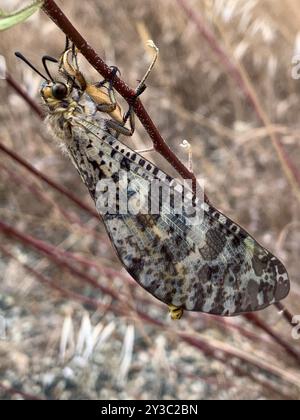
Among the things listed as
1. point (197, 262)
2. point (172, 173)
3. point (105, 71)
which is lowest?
point (197, 262)

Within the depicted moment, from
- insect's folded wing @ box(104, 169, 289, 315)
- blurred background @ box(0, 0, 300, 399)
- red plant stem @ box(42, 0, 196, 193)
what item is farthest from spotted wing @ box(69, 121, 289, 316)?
blurred background @ box(0, 0, 300, 399)

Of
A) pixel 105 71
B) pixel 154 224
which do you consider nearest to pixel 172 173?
pixel 154 224

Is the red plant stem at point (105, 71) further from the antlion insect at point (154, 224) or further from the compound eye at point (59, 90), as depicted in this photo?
the compound eye at point (59, 90)

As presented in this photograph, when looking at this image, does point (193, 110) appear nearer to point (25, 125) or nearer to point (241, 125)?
point (25, 125)

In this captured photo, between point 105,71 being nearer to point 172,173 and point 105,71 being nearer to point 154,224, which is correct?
point 154,224

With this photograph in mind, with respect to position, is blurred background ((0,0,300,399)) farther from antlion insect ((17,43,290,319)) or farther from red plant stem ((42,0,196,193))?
red plant stem ((42,0,196,193))

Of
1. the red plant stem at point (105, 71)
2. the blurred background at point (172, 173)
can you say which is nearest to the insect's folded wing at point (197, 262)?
the red plant stem at point (105, 71)

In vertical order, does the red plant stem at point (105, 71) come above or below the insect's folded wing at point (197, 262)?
above
